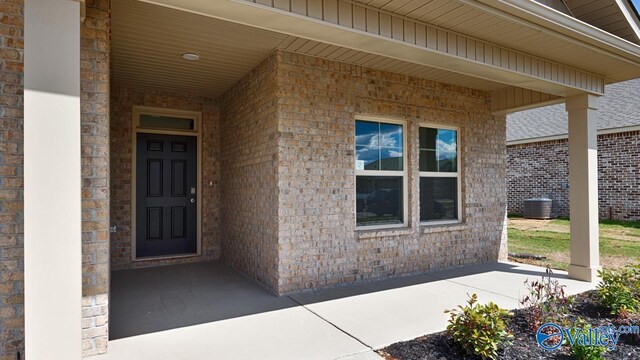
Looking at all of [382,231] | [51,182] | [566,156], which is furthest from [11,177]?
[566,156]

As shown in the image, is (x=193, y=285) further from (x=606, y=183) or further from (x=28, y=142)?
(x=606, y=183)

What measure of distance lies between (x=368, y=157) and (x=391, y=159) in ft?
1.46

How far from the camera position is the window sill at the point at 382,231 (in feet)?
16.9

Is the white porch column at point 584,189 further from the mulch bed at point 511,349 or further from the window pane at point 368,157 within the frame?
the window pane at point 368,157

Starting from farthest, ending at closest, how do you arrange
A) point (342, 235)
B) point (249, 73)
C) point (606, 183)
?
point (606, 183), point (249, 73), point (342, 235)

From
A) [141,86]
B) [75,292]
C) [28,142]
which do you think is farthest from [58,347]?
[141,86]

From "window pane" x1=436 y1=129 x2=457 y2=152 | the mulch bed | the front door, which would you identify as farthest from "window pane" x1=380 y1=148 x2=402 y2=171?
the front door

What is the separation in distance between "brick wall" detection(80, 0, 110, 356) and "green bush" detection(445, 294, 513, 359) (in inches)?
114

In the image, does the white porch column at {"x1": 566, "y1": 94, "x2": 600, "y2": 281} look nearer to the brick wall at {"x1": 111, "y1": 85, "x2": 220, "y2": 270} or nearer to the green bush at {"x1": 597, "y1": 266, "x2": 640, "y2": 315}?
the green bush at {"x1": 597, "y1": 266, "x2": 640, "y2": 315}

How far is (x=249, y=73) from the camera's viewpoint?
5395 mm

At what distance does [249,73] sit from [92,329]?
12.3 ft

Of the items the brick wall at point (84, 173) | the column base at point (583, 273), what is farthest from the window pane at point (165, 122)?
the column base at point (583, 273)

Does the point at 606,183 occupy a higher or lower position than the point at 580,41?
lower

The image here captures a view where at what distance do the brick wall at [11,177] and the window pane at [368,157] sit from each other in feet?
12.5
